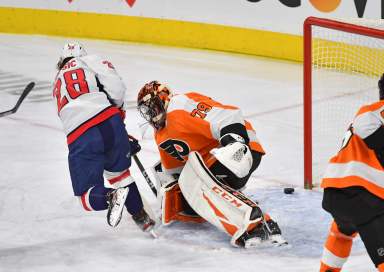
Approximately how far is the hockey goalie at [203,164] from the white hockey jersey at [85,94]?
139 millimetres

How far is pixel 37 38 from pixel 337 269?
653 centimetres

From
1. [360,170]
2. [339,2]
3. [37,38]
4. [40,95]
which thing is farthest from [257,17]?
[360,170]

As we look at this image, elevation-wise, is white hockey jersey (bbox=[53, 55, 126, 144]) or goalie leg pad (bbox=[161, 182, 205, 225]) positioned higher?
white hockey jersey (bbox=[53, 55, 126, 144])

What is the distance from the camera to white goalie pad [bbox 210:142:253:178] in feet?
11.3

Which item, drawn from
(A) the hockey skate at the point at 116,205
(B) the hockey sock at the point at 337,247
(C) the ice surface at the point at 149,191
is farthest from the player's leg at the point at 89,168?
(B) the hockey sock at the point at 337,247

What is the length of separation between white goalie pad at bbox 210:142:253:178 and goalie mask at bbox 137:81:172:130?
50 cm

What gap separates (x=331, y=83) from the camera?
15.9ft

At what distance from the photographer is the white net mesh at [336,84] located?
4645mm

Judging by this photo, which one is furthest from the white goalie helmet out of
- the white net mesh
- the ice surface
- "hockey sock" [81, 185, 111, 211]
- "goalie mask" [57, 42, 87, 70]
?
the white net mesh

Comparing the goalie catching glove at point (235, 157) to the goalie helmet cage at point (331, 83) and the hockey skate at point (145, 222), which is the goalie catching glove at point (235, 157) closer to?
the hockey skate at point (145, 222)

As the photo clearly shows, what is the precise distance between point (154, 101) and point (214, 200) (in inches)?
19.7

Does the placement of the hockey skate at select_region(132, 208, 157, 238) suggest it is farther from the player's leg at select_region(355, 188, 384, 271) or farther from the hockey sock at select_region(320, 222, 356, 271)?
the player's leg at select_region(355, 188, 384, 271)

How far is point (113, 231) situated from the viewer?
405 centimetres

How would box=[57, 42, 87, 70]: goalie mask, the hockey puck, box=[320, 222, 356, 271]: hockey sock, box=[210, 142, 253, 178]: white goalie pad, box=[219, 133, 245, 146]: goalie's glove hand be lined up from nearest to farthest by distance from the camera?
box=[320, 222, 356, 271]: hockey sock, box=[210, 142, 253, 178]: white goalie pad, box=[219, 133, 245, 146]: goalie's glove hand, box=[57, 42, 87, 70]: goalie mask, the hockey puck
